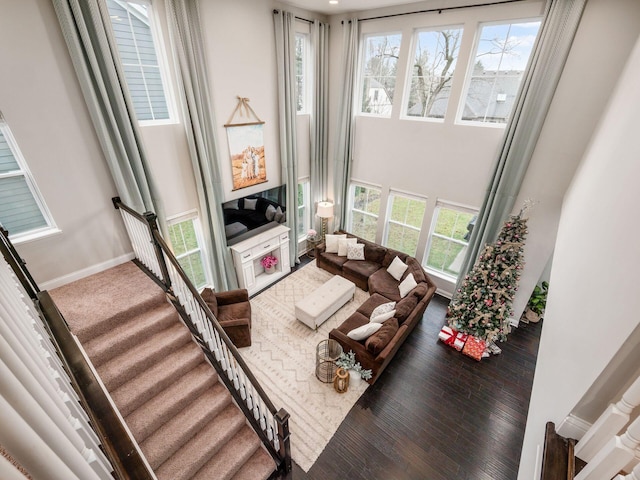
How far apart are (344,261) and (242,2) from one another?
486cm

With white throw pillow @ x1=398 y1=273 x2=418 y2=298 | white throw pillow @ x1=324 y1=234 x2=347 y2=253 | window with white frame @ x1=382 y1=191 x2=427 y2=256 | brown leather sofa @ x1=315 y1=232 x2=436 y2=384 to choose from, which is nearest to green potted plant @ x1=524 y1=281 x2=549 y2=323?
brown leather sofa @ x1=315 y1=232 x2=436 y2=384

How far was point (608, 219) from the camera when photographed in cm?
174

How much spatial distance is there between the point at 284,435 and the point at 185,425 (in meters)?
0.98

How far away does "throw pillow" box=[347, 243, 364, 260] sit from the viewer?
628 centimetres

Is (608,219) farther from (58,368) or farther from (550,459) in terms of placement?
(58,368)

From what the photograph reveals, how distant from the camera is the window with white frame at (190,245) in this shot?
4.64m

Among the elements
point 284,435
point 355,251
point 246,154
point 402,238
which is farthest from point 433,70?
point 284,435

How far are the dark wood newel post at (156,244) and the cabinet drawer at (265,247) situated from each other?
7.25ft

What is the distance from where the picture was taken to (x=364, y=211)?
6684mm

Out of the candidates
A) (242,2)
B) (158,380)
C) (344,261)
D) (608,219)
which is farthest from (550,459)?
(242,2)

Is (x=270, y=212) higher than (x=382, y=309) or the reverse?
higher

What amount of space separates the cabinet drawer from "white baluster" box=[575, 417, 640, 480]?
5.06 m

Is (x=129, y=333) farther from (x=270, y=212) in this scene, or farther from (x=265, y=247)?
(x=270, y=212)

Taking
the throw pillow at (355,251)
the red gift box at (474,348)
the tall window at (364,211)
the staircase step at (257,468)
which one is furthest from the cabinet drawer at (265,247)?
the red gift box at (474,348)
